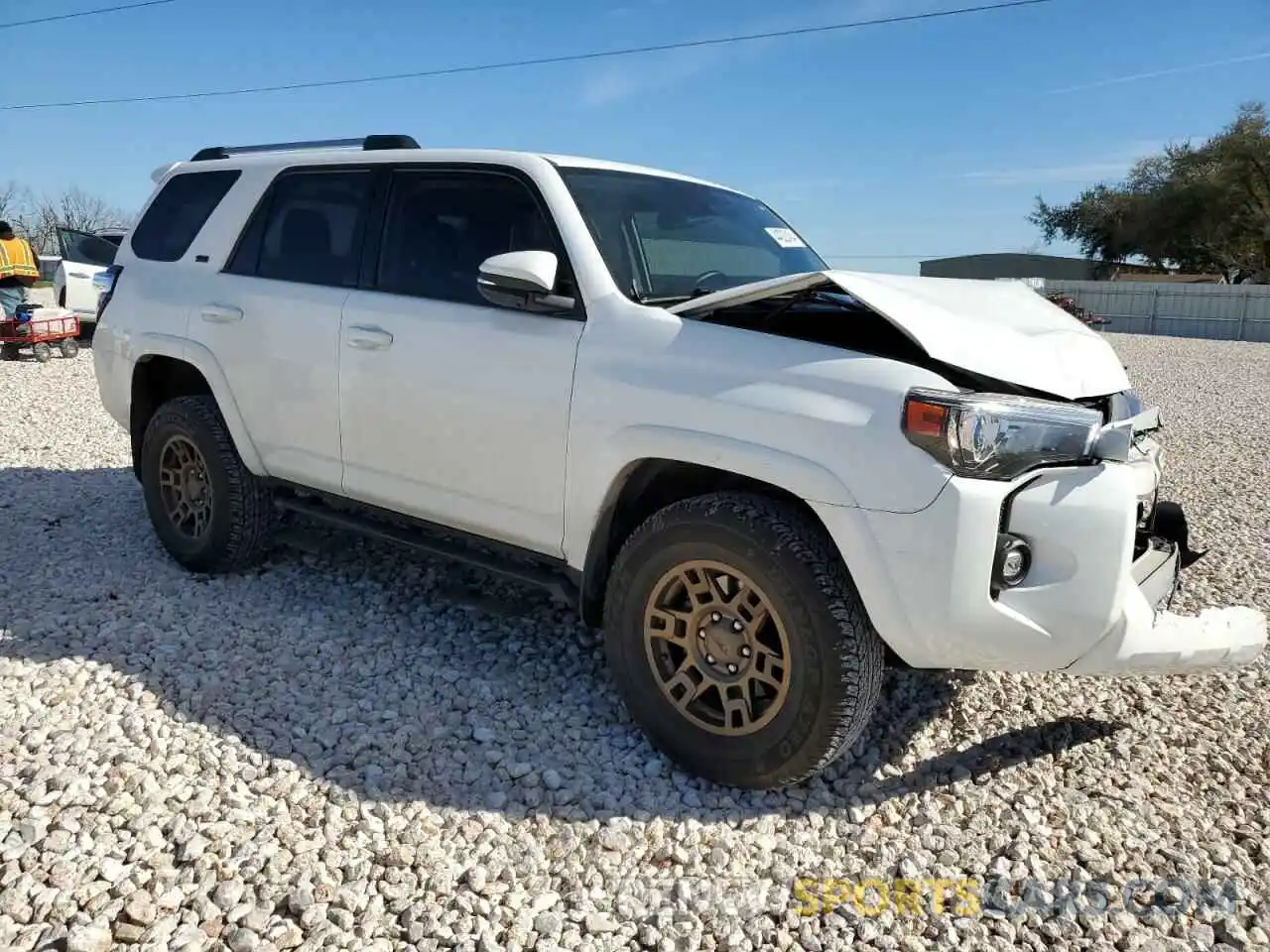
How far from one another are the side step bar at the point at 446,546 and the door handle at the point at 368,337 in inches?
28.6

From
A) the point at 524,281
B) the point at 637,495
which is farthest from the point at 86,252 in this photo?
the point at 637,495

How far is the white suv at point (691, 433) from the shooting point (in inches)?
106

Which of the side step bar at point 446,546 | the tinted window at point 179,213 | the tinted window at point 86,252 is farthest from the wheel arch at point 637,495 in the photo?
the tinted window at point 86,252

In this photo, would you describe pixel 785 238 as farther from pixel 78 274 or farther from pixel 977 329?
pixel 78 274

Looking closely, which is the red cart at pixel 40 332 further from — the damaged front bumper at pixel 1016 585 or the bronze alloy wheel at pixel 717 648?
the damaged front bumper at pixel 1016 585

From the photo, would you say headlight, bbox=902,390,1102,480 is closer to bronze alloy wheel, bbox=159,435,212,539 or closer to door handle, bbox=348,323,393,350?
door handle, bbox=348,323,393,350

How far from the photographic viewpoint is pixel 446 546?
3.91m

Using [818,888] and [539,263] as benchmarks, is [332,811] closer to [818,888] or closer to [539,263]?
[818,888]

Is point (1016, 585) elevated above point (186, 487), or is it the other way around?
point (1016, 585)

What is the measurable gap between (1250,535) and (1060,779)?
409 centimetres

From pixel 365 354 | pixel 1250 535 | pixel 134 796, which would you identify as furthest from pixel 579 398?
pixel 1250 535

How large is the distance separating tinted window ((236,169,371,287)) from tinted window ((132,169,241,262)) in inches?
16.2

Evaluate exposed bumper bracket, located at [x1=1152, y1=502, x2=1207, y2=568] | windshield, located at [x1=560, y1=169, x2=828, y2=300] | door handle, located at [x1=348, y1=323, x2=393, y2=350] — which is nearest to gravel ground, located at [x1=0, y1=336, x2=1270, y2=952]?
exposed bumper bracket, located at [x1=1152, y1=502, x2=1207, y2=568]

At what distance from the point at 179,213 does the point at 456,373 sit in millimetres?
2407
